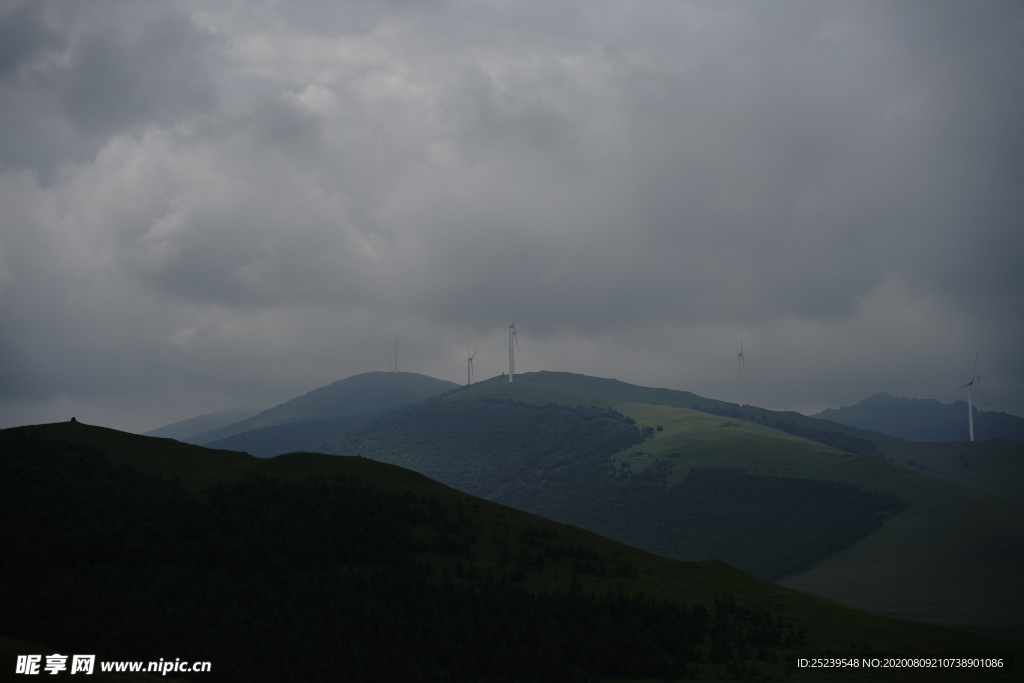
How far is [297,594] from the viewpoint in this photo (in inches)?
2219

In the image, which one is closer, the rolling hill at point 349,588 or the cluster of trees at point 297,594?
the cluster of trees at point 297,594

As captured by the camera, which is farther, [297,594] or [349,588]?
[349,588]

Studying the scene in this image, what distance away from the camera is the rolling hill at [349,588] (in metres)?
48.3

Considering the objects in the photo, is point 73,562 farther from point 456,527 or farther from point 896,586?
point 896,586

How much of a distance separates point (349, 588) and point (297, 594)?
3.80 meters

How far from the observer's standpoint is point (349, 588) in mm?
58750

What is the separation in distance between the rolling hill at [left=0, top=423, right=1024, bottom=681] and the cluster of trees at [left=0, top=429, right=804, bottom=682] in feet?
0.48

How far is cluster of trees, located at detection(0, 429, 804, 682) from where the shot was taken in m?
47.6

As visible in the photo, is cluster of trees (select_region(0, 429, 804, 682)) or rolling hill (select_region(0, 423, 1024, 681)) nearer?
cluster of trees (select_region(0, 429, 804, 682))

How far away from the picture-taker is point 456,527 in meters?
72.9

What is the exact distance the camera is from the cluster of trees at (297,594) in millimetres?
47594

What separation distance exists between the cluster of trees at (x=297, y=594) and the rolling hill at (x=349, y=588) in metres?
0.14

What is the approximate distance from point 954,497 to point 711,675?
568ft

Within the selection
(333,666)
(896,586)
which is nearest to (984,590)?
(896,586)
